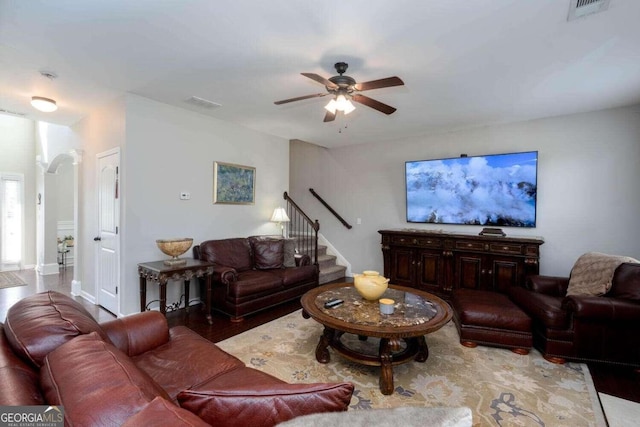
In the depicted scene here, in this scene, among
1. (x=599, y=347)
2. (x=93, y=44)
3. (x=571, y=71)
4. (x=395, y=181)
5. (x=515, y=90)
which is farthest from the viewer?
(x=395, y=181)

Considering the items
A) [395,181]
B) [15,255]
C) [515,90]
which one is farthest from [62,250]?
[515,90]

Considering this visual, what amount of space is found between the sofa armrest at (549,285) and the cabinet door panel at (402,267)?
65.5 inches

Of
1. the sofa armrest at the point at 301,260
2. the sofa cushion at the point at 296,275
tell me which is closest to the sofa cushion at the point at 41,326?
the sofa cushion at the point at 296,275

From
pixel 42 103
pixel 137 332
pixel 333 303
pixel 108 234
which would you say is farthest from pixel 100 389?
pixel 42 103

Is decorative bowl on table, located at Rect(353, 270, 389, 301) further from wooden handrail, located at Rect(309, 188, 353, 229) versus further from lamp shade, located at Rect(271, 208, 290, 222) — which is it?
wooden handrail, located at Rect(309, 188, 353, 229)

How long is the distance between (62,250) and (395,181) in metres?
7.30

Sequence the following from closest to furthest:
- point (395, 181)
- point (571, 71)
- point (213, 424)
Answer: point (213, 424) < point (571, 71) < point (395, 181)

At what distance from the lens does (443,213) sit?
482cm

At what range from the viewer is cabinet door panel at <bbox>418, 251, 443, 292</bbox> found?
14.8 ft

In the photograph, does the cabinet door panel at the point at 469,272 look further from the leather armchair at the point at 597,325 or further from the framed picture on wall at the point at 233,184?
the framed picture on wall at the point at 233,184

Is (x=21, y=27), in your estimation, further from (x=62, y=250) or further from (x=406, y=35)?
(x=62, y=250)

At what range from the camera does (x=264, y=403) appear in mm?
903

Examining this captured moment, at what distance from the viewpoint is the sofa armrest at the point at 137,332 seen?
1.77m

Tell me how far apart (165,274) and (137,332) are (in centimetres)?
147
